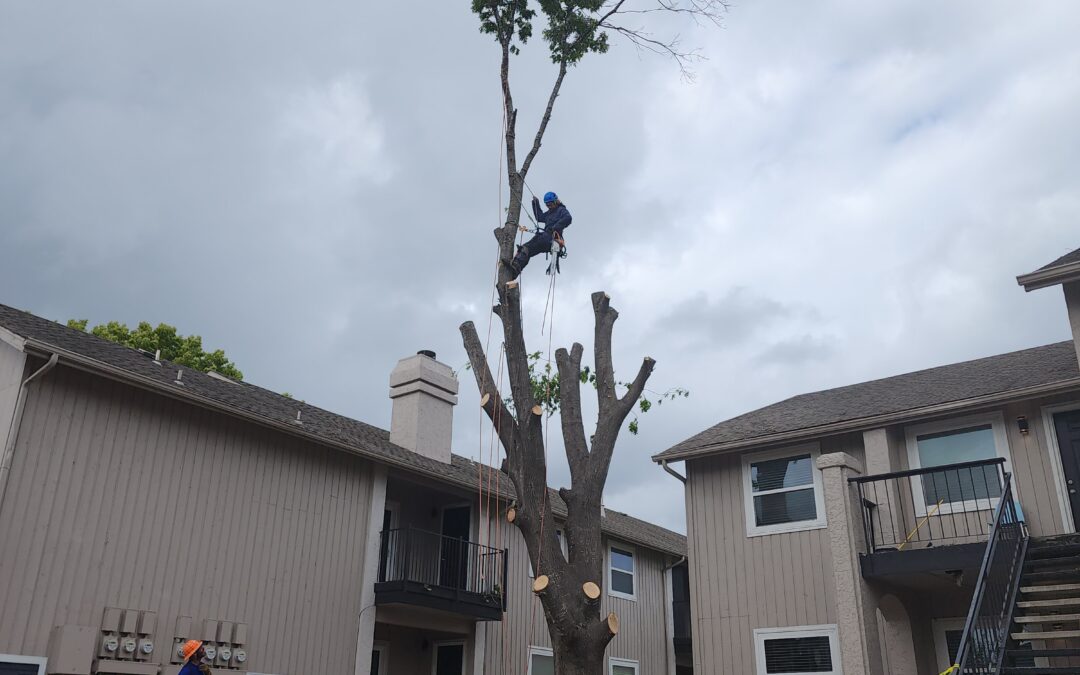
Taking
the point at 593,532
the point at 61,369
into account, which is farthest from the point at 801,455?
the point at 61,369

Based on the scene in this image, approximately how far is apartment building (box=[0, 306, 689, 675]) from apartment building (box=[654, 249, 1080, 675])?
427cm

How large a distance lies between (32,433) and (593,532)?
6.92 meters

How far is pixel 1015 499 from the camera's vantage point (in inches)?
503

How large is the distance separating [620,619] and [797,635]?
6.79 metres

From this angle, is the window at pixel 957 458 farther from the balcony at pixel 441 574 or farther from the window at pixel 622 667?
the window at pixel 622 667

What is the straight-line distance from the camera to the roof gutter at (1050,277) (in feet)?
39.3

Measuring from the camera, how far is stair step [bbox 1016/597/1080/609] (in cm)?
972

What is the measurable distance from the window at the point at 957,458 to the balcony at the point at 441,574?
7.25 meters

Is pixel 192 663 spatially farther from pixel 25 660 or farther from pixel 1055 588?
pixel 1055 588

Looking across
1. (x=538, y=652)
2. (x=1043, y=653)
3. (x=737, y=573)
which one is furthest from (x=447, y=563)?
(x=1043, y=653)

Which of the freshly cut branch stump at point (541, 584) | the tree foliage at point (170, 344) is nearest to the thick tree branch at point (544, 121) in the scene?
the freshly cut branch stump at point (541, 584)

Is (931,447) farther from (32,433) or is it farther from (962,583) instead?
(32,433)

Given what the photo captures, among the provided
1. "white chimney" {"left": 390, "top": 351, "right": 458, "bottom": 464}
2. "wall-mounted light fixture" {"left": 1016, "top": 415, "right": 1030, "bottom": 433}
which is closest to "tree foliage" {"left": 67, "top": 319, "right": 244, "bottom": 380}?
"white chimney" {"left": 390, "top": 351, "right": 458, "bottom": 464}

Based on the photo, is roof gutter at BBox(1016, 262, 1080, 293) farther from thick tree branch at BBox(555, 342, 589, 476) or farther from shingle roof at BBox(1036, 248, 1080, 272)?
thick tree branch at BBox(555, 342, 589, 476)
